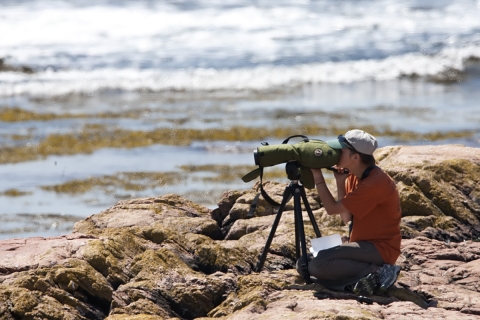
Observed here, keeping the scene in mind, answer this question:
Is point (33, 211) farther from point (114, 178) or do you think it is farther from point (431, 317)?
point (431, 317)

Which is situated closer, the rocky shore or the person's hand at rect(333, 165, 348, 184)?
the rocky shore

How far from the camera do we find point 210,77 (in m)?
27.6

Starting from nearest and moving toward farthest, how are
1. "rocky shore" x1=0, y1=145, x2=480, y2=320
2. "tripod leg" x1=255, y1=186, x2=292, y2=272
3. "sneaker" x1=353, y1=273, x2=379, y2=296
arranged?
"rocky shore" x1=0, y1=145, x2=480, y2=320
"sneaker" x1=353, y1=273, x2=379, y2=296
"tripod leg" x1=255, y1=186, x2=292, y2=272

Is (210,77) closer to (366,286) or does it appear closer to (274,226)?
(274,226)

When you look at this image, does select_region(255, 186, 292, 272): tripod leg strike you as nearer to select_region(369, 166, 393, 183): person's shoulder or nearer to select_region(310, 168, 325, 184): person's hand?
select_region(310, 168, 325, 184): person's hand

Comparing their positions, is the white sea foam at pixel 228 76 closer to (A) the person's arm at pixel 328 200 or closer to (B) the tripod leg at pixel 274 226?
(B) the tripod leg at pixel 274 226

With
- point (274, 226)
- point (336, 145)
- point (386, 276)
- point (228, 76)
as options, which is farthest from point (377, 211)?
point (228, 76)

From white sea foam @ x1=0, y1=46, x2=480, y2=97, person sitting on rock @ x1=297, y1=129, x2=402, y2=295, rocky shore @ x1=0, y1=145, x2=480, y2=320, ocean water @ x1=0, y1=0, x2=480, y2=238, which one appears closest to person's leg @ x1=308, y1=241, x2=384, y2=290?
person sitting on rock @ x1=297, y1=129, x2=402, y2=295

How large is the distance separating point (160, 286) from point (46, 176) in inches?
351

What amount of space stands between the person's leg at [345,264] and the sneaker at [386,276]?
50 millimetres

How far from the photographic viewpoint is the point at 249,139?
17734mm

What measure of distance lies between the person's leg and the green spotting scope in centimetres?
60

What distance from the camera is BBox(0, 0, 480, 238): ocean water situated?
15.7 metres

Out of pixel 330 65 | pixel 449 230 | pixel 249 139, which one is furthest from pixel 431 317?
pixel 330 65
